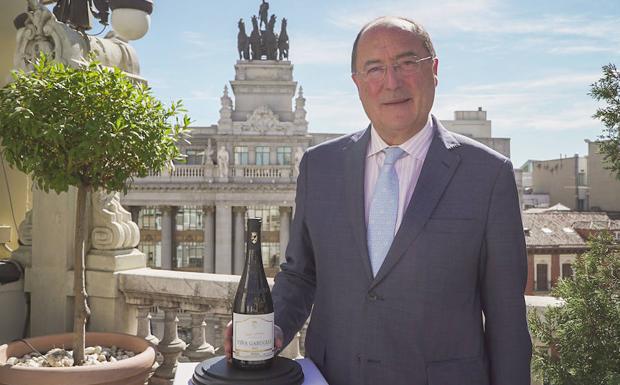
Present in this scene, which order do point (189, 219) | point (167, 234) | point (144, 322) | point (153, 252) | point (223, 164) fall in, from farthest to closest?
point (153, 252) → point (189, 219) → point (167, 234) → point (223, 164) → point (144, 322)

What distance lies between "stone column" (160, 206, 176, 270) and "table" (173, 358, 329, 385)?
47.3 meters

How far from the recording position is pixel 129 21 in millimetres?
5449

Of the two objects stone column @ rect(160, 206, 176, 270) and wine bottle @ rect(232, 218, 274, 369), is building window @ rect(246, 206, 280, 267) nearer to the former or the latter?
stone column @ rect(160, 206, 176, 270)

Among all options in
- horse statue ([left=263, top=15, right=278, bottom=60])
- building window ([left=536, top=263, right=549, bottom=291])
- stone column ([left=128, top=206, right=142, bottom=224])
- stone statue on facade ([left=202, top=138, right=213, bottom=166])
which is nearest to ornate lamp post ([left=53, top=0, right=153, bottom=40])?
building window ([left=536, top=263, right=549, bottom=291])

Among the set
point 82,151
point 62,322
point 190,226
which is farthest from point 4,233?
point 190,226

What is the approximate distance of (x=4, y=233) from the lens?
6.11 meters

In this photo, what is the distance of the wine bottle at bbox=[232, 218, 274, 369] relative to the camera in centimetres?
187

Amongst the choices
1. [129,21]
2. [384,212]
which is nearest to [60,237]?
[129,21]

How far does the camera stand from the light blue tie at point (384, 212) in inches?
80.6

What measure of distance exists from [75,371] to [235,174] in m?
44.5

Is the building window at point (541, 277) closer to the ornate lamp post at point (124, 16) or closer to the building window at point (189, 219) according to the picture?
the building window at point (189, 219)

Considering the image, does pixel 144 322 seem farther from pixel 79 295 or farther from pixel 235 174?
pixel 235 174

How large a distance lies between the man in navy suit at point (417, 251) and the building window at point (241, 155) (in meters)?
48.1

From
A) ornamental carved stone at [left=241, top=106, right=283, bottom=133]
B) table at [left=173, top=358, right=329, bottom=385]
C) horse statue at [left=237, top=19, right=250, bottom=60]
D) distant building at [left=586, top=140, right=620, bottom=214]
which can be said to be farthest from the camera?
horse statue at [left=237, top=19, right=250, bottom=60]
